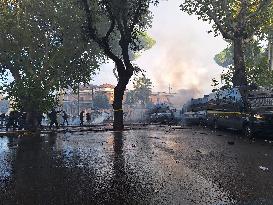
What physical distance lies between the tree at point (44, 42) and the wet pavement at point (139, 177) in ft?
52.1

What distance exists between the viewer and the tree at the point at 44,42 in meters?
28.2

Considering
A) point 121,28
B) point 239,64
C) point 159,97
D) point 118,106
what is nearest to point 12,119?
point 118,106

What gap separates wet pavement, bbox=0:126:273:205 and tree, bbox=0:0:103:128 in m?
15.9

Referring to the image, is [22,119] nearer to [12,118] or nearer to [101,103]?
[12,118]

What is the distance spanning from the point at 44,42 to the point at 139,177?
A: 24.9 meters

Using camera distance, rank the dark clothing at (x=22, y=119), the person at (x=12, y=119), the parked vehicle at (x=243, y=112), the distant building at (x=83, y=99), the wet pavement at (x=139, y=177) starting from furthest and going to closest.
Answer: the distant building at (x=83, y=99) < the dark clothing at (x=22, y=119) < the person at (x=12, y=119) < the parked vehicle at (x=243, y=112) < the wet pavement at (x=139, y=177)

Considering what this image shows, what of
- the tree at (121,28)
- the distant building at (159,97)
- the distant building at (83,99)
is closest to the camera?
the tree at (121,28)

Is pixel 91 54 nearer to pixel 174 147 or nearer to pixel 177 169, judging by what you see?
pixel 174 147

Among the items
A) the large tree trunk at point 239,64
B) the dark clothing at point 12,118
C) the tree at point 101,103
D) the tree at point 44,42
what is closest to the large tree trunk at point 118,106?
the tree at point 44,42

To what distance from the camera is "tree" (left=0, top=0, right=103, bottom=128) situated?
28.2 m

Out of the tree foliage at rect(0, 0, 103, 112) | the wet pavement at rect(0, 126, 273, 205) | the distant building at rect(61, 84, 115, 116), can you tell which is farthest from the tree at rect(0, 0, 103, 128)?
the distant building at rect(61, 84, 115, 116)

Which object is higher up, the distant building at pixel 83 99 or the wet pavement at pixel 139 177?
the distant building at pixel 83 99

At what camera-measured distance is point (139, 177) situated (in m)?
7.14

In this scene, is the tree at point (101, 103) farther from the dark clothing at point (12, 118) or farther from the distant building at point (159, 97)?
the dark clothing at point (12, 118)
